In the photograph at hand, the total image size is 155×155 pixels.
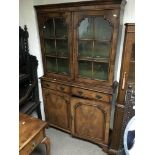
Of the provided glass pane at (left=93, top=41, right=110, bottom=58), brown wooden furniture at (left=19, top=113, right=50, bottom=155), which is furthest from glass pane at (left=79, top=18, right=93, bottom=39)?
brown wooden furniture at (left=19, top=113, right=50, bottom=155)

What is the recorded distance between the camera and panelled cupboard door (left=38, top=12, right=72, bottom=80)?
2.13 metres

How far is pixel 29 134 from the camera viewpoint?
1.60m

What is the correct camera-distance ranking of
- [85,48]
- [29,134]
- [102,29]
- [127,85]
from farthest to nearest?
1. [85,48]
2. [102,29]
3. [127,85]
4. [29,134]

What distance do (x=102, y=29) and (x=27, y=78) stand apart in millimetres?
1264

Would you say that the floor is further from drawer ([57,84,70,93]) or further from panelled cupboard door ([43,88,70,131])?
drawer ([57,84,70,93])

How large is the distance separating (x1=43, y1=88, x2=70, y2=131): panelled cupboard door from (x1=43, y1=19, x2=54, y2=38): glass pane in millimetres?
783

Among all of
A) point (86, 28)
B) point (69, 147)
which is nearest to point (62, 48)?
point (86, 28)

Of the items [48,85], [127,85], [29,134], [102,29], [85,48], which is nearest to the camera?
[29,134]

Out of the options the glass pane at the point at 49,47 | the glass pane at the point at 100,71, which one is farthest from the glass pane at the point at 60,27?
the glass pane at the point at 100,71

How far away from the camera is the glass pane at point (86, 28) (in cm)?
196

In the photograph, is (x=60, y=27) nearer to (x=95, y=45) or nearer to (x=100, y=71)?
(x=95, y=45)
